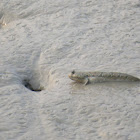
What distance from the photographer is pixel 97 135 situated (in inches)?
105

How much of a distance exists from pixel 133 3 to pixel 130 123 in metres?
2.32

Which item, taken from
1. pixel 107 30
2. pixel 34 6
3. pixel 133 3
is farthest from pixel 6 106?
pixel 133 3

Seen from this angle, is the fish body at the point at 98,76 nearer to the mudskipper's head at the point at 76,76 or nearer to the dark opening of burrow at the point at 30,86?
the mudskipper's head at the point at 76,76

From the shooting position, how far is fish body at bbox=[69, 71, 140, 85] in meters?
3.29

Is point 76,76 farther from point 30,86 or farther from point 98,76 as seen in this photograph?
point 30,86

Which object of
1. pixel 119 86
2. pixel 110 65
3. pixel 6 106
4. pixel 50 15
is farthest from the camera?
pixel 50 15

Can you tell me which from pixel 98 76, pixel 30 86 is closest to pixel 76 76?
pixel 98 76

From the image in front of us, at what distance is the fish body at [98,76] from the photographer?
329 centimetres

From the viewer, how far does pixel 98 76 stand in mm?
3320

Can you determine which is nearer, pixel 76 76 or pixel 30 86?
pixel 76 76

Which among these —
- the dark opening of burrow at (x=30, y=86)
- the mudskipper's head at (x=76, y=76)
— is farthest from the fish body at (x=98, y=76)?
the dark opening of burrow at (x=30, y=86)

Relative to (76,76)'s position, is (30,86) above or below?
below

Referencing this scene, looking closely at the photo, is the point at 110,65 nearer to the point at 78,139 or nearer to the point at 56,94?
the point at 56,94

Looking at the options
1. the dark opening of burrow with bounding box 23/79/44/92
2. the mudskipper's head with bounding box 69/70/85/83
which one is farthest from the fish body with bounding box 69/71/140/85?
the dark opening of burrow with bounding box 23/79/44/92
